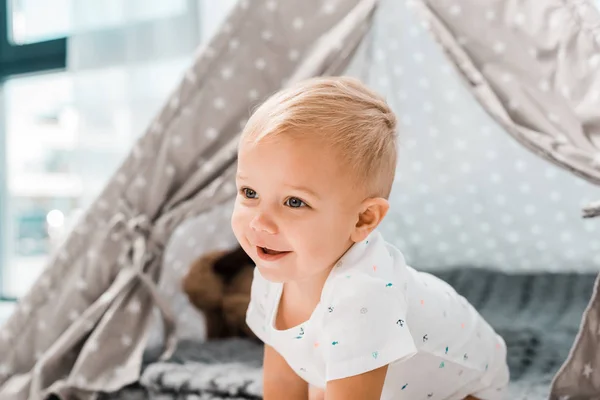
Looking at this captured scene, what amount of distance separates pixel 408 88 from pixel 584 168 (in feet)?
2.94

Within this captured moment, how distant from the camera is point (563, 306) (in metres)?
1.75

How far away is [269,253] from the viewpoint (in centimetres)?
89

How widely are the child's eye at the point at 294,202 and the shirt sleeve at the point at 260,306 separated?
0.71 feet

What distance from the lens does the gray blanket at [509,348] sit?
132 cm

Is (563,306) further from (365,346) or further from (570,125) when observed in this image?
(365,346)

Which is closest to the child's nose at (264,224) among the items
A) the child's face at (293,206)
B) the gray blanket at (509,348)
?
the child's face at (293,206)

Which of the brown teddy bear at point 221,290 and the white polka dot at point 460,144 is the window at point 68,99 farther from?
the white polka dot at point 460,144

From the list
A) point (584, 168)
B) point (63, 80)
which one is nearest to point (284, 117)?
point (584, 168)

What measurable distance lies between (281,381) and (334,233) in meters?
0.33

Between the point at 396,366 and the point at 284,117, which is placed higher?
the point at 284,117

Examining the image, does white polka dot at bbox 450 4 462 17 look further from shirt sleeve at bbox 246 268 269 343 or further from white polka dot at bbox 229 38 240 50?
shirt sleeve at bbox 246 268 269 343

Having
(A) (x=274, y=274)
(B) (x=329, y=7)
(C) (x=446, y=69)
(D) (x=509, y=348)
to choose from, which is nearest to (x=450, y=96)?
(C) (x=446, y=69)

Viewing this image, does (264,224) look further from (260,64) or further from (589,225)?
(589,225)

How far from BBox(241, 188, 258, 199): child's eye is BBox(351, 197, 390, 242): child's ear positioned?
143 mm
